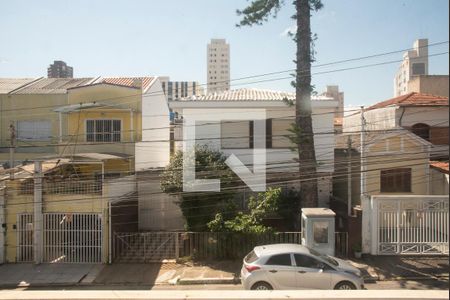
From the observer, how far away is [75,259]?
14266 millimetres

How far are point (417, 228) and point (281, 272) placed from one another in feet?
21.2

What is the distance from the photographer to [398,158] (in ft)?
57.0

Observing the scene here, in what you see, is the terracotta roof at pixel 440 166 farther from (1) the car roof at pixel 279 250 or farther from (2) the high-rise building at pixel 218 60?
(2) the high-rise building at pixel 218 60

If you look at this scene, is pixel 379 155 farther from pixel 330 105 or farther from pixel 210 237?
pixel 210 237

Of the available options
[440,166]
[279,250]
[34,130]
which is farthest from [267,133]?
[34,130]

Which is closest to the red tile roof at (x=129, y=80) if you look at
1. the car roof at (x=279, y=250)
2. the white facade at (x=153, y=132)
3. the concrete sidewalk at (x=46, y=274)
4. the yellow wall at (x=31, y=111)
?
the white facade at (x=153, y=132)

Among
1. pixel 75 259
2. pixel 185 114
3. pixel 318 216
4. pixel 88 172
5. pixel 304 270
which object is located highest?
pixel 185 114

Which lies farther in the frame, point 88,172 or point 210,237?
point 88,172

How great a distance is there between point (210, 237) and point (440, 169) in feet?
33.6

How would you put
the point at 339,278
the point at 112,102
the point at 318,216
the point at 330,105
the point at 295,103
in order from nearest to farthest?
the point at 339,278, the point at 318,216, the point at 295,103, the point at 330,105, the point at 112,102

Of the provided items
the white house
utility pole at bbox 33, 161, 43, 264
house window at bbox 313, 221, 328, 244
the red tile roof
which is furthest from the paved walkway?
the red tile roof

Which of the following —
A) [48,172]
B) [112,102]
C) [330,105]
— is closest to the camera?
[48,172]

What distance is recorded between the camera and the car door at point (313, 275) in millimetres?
9844

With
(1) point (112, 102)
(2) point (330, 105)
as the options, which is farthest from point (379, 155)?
(1) point (112, 102)
